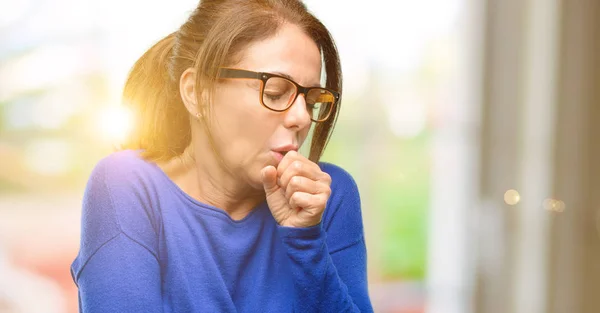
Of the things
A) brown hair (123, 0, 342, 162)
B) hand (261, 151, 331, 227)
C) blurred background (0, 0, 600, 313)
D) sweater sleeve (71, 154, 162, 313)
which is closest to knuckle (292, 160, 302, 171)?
hand (261, 151, 331, 227)

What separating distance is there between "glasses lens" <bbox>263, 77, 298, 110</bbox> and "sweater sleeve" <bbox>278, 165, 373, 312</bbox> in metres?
0.16

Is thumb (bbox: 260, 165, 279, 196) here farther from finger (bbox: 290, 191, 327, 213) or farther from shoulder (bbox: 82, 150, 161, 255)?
shoulder (bbox: 82, 150, 161, 255)

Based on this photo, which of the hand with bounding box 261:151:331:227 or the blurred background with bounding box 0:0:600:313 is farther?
the blurred background with bounding box 0:0:600:313

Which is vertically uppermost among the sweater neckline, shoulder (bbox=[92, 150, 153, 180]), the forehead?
the forehead

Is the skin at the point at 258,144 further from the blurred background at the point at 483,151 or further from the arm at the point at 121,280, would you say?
the blurred background at the point at 483,151

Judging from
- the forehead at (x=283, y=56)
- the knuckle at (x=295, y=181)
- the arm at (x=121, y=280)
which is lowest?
the arm at (x=121, y=280)

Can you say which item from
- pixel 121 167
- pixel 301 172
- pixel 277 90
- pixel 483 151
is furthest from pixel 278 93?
pixel 483 151

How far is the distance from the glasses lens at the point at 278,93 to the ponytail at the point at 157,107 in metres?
0.14

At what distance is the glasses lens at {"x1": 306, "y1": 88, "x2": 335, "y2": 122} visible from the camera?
94cm

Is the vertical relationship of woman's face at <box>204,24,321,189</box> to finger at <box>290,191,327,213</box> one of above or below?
above

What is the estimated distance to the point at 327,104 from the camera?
3.22ft

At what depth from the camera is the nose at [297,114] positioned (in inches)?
36.0

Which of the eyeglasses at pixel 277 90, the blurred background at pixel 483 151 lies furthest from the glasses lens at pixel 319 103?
the blurred background at pixel 483 151

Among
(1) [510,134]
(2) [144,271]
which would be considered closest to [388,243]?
(1) [510,134]
